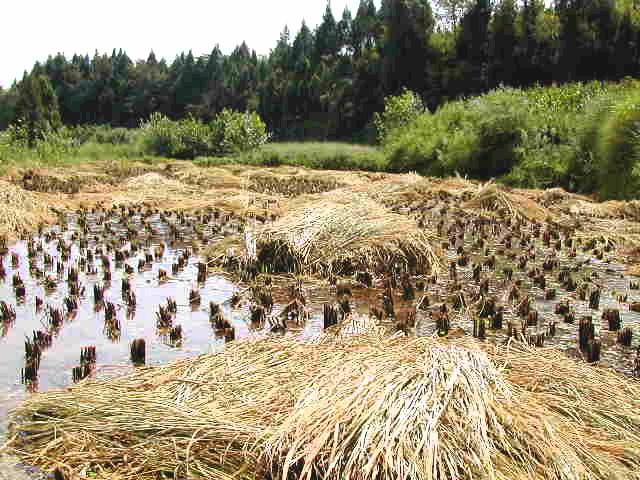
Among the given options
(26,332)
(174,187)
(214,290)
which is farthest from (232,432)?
(174,187)

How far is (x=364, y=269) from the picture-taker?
7.17 meters

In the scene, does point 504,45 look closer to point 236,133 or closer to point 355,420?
point 236,133

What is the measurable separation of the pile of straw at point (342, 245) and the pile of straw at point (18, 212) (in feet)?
15.4

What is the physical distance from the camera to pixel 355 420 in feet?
9.12

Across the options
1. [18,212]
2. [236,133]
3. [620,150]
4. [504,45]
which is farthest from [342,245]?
[504,45]

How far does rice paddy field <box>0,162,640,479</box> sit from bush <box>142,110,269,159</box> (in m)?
22.4

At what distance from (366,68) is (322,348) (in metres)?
46.8

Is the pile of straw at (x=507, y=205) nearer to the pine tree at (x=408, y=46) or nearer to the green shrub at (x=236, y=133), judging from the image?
the green shrub at (x=236, y=133)

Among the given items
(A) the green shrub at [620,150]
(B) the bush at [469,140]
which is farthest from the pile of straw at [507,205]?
(B) the bush at [469,140]

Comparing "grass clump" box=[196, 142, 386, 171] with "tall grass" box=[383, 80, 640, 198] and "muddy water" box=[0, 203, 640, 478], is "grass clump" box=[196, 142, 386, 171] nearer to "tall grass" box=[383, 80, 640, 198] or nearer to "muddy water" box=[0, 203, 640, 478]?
"tall grass" box=[383, 80, 640, 198]

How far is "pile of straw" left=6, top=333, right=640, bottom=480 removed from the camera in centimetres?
263

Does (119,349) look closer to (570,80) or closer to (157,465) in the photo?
(157,465)

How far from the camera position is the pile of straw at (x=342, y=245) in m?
7.17

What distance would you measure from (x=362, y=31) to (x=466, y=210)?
54613mm
